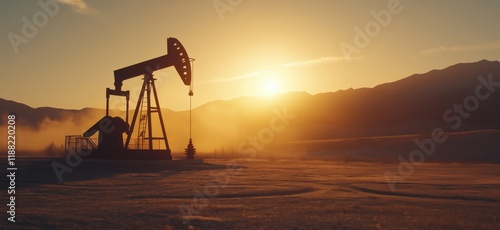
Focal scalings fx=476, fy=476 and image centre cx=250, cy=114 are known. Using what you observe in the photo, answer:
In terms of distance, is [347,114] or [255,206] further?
[347,114]

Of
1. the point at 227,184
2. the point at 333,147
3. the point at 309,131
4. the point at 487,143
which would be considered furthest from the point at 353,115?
the point at 227,184

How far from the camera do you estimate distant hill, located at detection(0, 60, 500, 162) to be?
9231 centimetres

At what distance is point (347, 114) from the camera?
107 metres

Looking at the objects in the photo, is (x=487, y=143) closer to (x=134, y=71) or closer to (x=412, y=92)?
(x=134, y=71)

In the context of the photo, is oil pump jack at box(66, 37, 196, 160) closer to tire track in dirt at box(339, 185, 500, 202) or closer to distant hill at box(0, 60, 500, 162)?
tire track in dirt at box(339, 185, 500, 202)

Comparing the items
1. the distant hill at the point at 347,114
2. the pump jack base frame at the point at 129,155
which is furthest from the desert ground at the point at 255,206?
the distant hill at the point at 347,114

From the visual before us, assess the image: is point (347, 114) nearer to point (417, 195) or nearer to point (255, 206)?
point (417, 195)

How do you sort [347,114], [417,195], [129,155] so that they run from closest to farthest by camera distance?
1. [417,195]
2. [129,155]
3. [347,114]

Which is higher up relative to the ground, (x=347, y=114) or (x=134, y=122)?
(x=347, y=114)

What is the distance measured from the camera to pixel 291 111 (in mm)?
118062

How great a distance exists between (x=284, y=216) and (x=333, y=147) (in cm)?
5174

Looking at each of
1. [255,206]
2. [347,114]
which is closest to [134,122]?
[255,206]

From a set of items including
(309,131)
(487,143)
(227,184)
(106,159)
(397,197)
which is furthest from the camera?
(309,131)

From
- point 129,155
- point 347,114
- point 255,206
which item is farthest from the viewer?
point 347,114
